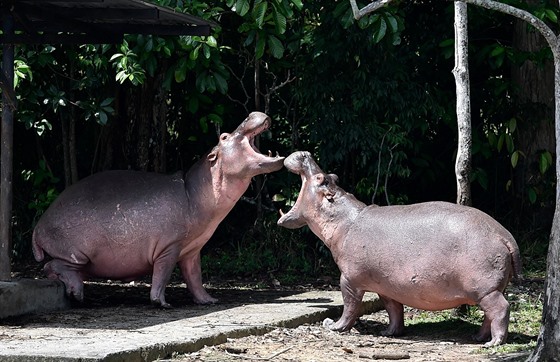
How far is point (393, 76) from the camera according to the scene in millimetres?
11289

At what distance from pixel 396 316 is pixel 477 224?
44.3 inches

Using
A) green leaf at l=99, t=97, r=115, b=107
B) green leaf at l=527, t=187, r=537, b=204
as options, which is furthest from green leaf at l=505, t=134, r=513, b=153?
green leaf at l=99, t=97, r=115, b=107

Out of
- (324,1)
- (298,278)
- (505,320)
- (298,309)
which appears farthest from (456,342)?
(324,1)

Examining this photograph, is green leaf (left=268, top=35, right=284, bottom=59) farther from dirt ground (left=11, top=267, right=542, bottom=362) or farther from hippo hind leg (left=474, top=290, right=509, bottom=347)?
hippo hind leg (left=474, top=290, right=509, bottom=347)

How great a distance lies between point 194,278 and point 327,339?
1820mm

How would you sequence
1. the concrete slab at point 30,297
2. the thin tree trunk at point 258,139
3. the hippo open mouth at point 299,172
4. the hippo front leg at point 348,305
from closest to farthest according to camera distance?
the concrete slab at point 30,297
the hippo front leg at point 348,305
the hippo open mouth at point 299,172
the thin tree trunk at point 258,139

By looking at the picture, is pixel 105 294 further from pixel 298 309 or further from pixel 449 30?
pixel 449 30

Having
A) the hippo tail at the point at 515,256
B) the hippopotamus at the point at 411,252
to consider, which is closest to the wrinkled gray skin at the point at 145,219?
the hippopotamus at the point at 411,252

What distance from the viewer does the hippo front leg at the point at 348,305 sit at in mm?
8289

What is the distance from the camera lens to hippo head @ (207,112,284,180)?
9031 millimetres

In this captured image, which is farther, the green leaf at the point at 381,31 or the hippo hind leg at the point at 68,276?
the green leaf at the point at 381,31

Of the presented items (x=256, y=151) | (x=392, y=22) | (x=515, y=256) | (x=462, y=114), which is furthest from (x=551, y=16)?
(x=515, y=256)

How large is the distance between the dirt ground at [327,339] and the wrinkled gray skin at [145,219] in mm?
340

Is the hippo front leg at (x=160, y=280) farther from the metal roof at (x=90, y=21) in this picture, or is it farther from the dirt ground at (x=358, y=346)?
the metal roof at (x=90, y=21)
